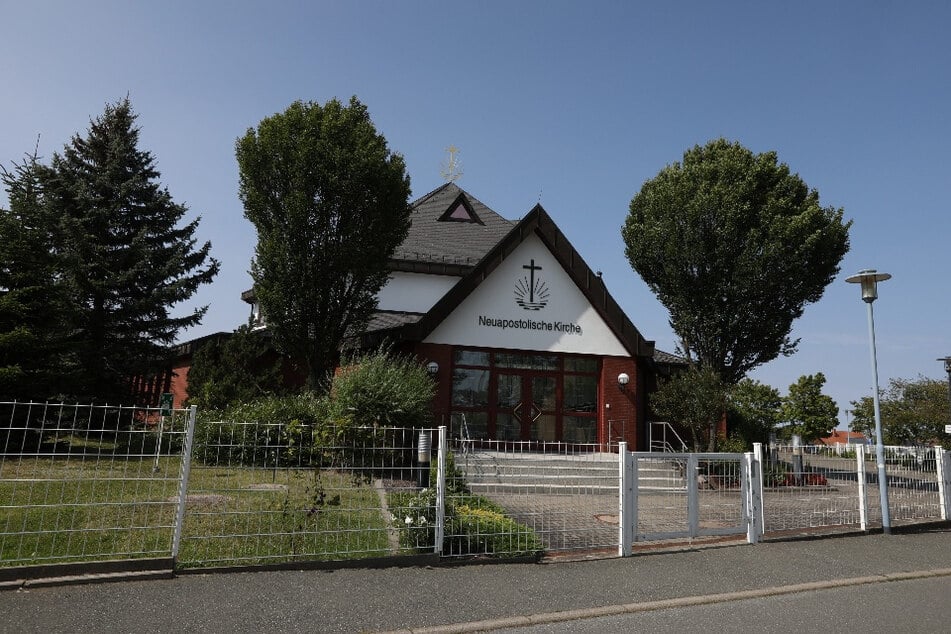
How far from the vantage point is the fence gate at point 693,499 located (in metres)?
8.82

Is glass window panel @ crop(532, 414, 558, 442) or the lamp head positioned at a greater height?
the lamp head

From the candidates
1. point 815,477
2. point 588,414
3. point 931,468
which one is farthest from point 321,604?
point 588,414

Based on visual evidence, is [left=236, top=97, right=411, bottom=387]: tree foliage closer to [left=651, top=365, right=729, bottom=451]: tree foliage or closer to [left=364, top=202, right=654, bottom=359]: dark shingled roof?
[left=364, top=202, right=654, bottom=359]: dark shingled roof

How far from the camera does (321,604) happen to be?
6.04 m

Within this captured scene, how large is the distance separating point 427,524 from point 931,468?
10.5 meters

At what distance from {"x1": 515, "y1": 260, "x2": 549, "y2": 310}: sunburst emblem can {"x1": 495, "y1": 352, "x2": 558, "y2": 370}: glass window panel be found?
4.75 ft

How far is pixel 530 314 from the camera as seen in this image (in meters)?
19.3

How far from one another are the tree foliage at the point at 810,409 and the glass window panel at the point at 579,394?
73.8 ft

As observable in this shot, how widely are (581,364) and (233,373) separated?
990 cm

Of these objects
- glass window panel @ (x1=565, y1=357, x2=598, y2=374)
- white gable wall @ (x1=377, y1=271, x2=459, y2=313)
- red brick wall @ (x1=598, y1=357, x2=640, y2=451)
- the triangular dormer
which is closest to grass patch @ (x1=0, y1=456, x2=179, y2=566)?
glass window panel @ (x1=565, y1=357, x2=598, y2=374)

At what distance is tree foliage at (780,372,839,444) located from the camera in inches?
1481

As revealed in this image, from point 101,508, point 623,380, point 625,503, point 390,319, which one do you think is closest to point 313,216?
point 390,319

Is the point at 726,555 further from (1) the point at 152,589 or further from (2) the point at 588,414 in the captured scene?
(2) the point at 588,414

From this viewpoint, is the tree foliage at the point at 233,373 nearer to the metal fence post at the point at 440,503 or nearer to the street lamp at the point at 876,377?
the metal fence post at the point at 440,503
